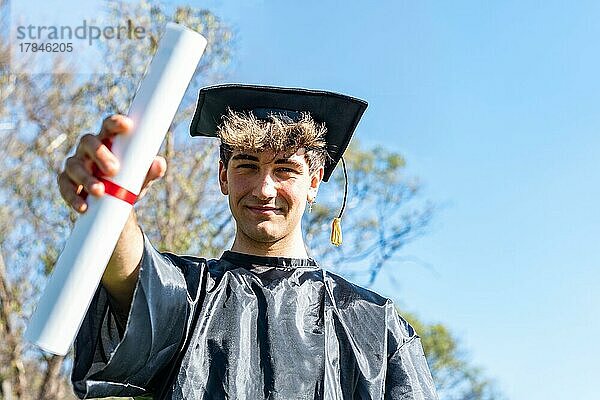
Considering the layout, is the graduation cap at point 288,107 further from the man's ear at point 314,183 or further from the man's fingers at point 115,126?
the man's fingers at point 115,126

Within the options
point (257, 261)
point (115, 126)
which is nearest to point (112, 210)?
point (115, 126)

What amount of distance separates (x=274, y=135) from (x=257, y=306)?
0.49 metres

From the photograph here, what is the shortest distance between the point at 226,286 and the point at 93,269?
0.84 m

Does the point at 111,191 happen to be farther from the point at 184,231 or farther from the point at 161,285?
the point at 184,231

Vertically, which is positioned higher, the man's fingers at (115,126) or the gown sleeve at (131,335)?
the man's fingers at (115,126)

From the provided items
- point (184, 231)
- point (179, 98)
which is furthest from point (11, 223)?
point (179, 98)

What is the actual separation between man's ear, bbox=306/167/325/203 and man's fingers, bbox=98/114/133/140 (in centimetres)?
110

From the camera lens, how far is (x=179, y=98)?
6.98 feet

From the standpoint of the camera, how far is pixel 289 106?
316 centimetres

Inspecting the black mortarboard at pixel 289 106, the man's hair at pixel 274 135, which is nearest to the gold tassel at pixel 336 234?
the black mortarboard at pixel 289 106

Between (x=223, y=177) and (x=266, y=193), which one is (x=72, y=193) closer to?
(x=266, y=193)

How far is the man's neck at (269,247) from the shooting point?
118 inches

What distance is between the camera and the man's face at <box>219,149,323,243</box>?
2.93 metres

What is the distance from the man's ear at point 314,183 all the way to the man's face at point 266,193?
4.4 inches
